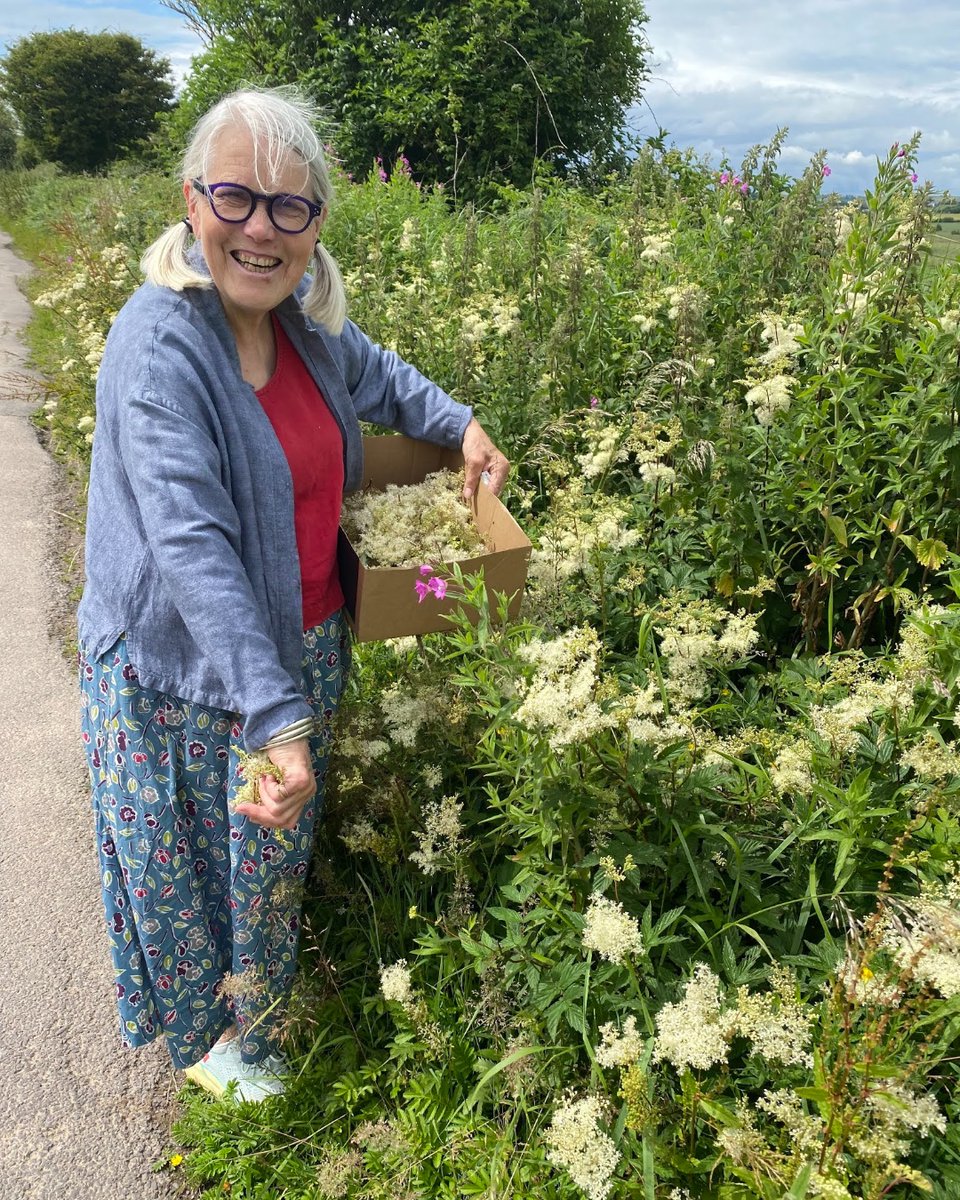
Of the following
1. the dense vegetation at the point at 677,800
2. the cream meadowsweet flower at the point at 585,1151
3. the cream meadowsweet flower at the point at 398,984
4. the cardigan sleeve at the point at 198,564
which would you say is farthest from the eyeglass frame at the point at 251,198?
the cream meadowsweet flower at the point at 585,1151

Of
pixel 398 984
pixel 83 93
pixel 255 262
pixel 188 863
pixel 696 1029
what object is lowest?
pixel 398 984

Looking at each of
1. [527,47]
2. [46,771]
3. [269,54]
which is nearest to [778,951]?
[46,771]

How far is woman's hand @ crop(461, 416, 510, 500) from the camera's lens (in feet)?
9.20

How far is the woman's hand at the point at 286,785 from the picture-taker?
197 centimetres

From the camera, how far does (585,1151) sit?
1.72m

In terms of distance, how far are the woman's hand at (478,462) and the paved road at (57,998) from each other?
2.11 meters

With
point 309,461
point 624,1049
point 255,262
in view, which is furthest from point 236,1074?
point 255,262

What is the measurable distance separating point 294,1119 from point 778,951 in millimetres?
1487

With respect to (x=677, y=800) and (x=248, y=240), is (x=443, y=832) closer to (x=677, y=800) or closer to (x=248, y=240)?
(x=677, y=800)

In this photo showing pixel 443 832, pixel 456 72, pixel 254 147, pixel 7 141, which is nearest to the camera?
pixel 254 147

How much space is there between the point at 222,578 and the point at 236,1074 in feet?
5.55

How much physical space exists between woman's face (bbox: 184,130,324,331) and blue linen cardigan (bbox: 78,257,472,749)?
0.08 meters

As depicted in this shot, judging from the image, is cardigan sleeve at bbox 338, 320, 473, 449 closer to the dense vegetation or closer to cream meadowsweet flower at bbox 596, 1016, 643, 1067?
the dense vegetation

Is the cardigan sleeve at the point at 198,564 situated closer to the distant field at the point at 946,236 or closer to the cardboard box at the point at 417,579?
the cardboard box at the point at 417,579
